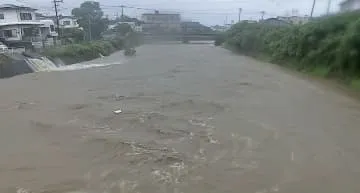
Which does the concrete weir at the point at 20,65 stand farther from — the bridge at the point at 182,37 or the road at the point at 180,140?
the bridge at the point at 182,37

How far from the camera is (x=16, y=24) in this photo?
36750 millimetres

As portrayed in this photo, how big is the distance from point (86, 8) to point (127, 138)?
57.4 m

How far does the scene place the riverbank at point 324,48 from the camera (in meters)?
17.4

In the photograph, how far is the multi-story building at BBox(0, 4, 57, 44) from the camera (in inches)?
1421

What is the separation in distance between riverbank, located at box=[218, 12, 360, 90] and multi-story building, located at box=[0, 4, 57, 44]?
2200 cm

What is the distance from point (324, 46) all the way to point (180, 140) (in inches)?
543

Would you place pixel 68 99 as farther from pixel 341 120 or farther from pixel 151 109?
pixel 341 120

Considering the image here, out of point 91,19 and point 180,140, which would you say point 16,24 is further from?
point 180,140

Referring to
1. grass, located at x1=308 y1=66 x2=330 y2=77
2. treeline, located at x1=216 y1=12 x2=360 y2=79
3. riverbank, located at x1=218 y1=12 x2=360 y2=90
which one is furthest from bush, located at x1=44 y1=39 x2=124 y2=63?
grass, located at x1=308 y1=66 x2=330 y2=77

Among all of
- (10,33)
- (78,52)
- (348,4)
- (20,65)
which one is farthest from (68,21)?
(348,4)

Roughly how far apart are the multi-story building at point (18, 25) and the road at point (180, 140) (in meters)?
21.8

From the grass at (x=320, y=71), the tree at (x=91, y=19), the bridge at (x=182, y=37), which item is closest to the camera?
the grass at (x=320, y=71)

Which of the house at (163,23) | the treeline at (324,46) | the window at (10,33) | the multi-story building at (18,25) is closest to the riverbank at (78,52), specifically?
the multi-story building at (18,25)

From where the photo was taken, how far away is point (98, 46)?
3819 cm
